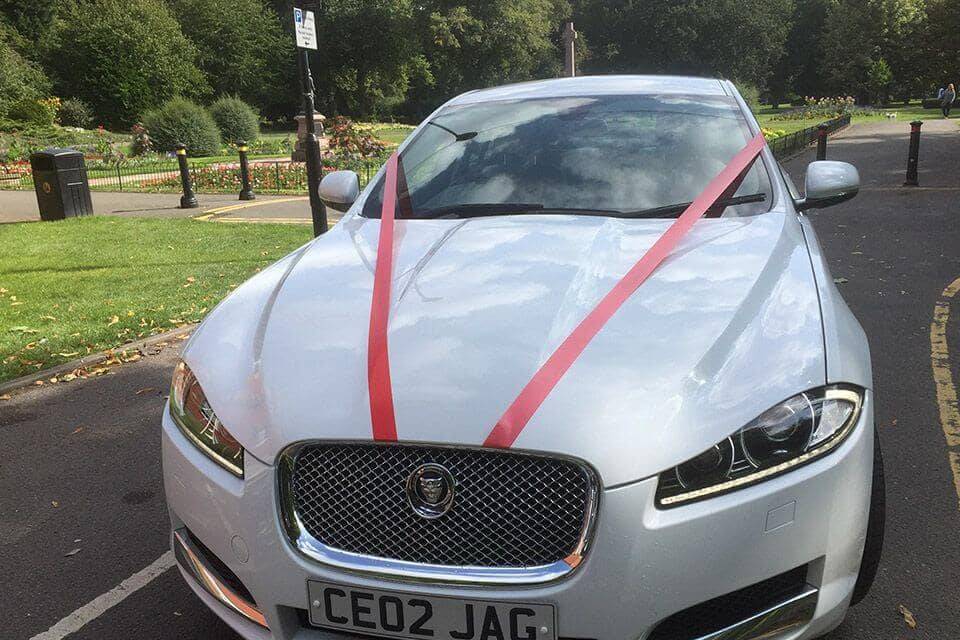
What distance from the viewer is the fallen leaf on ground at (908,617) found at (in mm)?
2667

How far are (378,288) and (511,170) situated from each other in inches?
46.3

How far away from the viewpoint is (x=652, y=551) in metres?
1.89

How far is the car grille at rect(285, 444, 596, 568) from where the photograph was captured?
1.93m

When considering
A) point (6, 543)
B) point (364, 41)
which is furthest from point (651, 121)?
point (364, 41)

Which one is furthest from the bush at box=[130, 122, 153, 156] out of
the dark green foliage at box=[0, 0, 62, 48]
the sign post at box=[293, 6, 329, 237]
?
the dark green foliage at box=[0, 0, 62, 48]

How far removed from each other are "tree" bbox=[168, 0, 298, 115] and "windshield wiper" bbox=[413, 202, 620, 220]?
63106 millimetres

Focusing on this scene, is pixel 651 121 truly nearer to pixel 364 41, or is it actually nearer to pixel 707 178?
pixel 707 178

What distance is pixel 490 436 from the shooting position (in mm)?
1946

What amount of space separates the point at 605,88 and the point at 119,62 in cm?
5468

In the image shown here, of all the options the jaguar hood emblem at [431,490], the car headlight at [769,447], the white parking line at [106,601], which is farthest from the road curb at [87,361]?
the car headlight at [769,447]

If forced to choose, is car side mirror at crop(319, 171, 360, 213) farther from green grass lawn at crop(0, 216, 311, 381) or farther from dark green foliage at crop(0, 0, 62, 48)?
dark green foliage at crop(0, 0, 62, 48)

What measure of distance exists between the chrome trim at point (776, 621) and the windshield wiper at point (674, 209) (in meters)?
1.56

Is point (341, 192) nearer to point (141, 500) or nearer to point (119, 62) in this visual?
point (141, 500)

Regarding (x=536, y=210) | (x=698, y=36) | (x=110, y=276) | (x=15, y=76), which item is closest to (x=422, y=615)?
(x=536, y=210)
